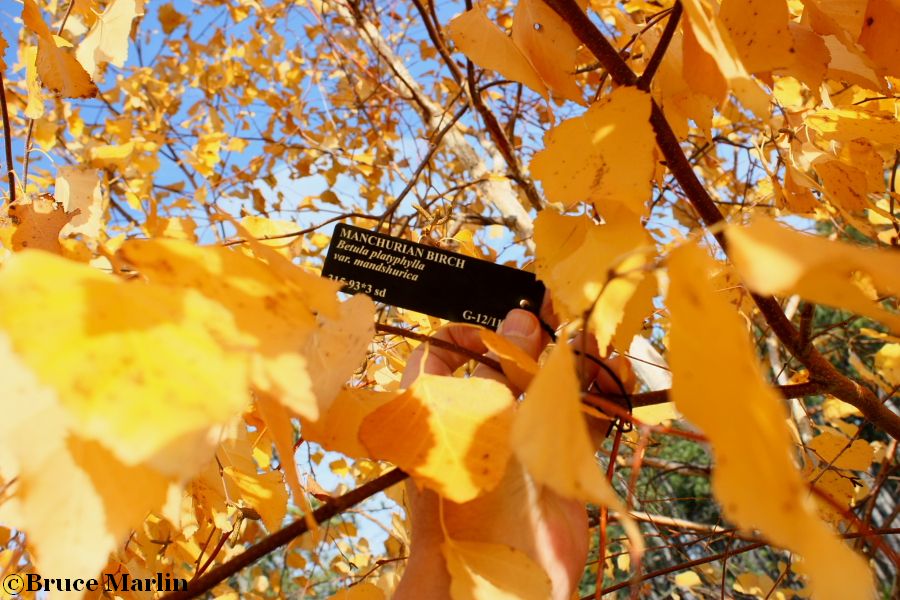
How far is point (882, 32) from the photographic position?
481 millimetres

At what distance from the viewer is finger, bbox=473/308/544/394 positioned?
56 cm

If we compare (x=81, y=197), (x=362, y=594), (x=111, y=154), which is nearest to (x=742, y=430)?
(x=362, y=594)

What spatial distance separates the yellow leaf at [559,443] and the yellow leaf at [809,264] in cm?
8

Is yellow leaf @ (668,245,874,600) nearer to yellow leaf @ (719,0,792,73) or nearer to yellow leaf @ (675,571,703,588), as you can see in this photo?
yellow leaf @ (719,0,792,73)

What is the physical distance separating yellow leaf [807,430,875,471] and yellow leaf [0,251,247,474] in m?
0.77

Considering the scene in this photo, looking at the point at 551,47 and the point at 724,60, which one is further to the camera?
the point at 551,47

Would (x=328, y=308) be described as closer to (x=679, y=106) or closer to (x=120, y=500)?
(x=120, y=500)

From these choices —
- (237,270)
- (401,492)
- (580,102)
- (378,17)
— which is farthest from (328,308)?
(378,17)

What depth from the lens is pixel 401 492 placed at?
3.10 ft

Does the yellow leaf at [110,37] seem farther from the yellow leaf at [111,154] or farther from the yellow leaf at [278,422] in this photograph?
the yellow leaf at [111,154]

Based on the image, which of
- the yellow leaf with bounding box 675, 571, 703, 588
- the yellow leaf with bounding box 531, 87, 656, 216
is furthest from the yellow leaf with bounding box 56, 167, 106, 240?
the yellow leaf with bounding box 675, 571, 703, 588

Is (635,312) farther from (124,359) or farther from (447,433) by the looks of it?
(124,359)

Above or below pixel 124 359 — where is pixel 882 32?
above

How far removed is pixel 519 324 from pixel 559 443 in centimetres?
34
